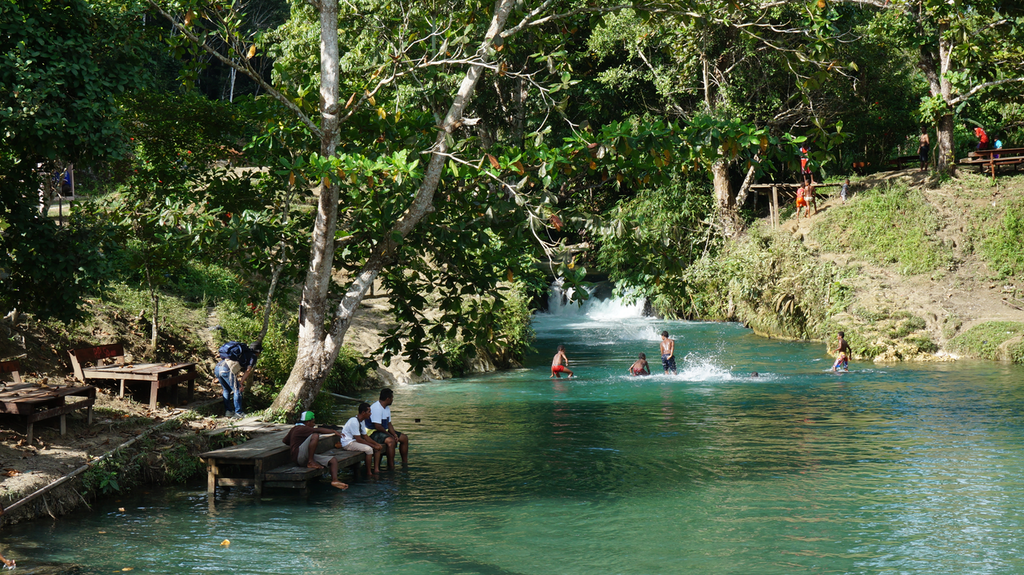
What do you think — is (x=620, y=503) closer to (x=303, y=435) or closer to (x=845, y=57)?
(x=303, y=435)

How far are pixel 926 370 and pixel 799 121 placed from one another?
16.9m

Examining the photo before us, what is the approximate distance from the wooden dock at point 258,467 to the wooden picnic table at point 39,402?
1.99 metres

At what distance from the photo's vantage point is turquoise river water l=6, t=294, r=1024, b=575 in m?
9.69

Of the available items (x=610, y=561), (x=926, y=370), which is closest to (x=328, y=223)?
(x=610, y=561)

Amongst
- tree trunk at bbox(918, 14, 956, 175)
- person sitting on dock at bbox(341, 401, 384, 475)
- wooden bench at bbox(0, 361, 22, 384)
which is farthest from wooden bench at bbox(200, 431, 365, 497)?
tree trunk at bbox(918, 14, 956, 175)

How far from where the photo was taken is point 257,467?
40.9 ft

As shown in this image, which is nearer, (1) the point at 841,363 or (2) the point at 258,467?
(2) the point at 258,467

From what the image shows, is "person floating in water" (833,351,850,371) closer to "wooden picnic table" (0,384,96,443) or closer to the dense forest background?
the dense forest background

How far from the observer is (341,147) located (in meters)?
14.8

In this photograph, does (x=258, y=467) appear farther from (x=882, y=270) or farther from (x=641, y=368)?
(x=882, y=270)

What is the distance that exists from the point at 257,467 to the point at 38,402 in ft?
9.82

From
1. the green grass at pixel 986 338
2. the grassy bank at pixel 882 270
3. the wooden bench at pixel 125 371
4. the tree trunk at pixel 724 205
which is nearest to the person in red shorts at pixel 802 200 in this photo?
the grassy bank at pixel 882 270

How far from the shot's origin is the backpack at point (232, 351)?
1605 centimetres

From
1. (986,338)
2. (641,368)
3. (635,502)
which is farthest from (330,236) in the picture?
(986,338)
